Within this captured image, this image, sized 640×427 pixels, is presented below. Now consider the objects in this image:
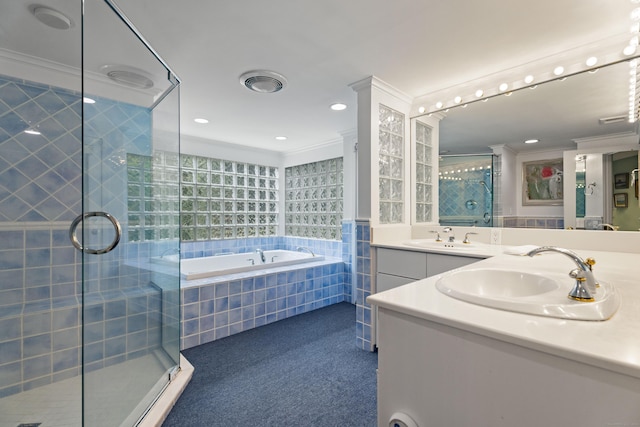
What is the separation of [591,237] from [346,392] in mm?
1875

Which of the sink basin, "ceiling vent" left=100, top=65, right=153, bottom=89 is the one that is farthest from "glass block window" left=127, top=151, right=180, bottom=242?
the sink basin

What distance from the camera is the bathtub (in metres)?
2.89

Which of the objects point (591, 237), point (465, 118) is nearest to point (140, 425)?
point (591, 237)

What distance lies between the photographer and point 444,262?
1.95m

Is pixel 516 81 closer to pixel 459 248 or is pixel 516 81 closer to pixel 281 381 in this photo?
pixel 459 248

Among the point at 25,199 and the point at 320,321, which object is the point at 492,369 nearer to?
the point at 320,321

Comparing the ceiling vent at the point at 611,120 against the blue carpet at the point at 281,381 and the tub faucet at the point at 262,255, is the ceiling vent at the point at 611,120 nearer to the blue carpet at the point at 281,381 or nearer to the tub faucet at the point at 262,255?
the blue carpet at the point at 281,381

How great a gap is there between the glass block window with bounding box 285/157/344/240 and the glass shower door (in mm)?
2364

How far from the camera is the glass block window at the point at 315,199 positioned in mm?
4168

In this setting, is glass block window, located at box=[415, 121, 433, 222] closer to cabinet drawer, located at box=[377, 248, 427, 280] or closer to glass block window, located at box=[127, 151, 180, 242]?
cabinet drawer, located at box=[377, 248, 427, 280]

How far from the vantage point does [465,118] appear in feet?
7.91

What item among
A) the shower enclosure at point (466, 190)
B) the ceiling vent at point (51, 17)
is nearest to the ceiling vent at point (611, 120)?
the shower enclosure at point (466, 190)

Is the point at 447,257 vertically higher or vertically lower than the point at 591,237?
lower

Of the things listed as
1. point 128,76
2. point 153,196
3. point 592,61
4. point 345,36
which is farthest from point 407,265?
point 128,76
